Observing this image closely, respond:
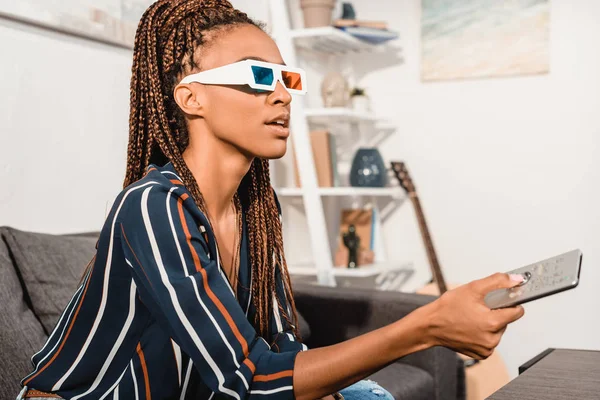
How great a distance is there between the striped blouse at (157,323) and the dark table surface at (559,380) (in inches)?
18.7

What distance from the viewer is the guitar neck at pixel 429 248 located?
3039 mm

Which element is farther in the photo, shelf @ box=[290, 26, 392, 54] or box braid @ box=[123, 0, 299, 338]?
shelf @ box=[290, 26, 392, 54]

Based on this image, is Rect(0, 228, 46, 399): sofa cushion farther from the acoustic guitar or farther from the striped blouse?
the acoustic guitar

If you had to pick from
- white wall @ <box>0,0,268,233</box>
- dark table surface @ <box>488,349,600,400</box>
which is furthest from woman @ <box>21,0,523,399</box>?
white wall @ <box>0,0,268,233</box>

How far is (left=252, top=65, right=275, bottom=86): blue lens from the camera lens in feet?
3.59

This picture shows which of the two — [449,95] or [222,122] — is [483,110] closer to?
[449,95]

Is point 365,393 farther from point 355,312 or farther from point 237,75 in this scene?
point 355,312

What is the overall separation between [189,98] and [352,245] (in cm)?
212

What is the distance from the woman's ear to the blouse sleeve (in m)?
0.23

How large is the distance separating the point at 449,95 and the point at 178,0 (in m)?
2.48

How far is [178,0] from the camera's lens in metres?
1.21

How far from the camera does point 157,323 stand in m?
0.99

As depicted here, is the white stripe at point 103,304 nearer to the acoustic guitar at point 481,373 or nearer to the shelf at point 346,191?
the acoustic guitar at point 481,373

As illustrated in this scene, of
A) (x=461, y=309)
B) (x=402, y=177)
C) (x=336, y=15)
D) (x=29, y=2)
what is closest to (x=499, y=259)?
(x=402, y=177)
